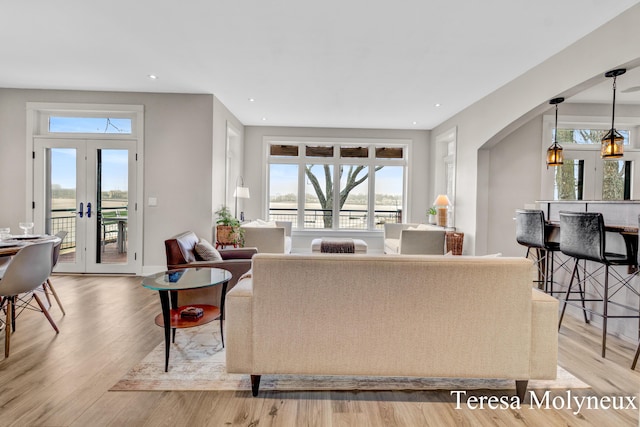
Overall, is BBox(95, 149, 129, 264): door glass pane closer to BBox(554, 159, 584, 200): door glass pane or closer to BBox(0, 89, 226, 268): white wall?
BBox(0, 89, 226, 268): white wall

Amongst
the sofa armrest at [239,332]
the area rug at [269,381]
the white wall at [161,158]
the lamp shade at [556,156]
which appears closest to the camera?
the sofa armrest at [239,332]

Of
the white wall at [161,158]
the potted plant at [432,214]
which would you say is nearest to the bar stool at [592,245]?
the potted plant at [432,214]

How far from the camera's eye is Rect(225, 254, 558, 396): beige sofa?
1854 millimetres

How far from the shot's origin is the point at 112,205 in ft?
16.2

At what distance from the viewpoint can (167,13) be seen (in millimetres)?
2775

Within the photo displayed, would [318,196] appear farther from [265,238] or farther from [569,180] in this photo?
[569,180]

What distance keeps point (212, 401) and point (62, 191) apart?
464cm

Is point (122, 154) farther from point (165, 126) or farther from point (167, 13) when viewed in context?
point (167, 13)

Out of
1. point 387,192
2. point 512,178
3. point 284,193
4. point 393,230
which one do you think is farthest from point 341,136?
point 512,178

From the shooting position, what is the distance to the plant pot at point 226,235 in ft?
15.8

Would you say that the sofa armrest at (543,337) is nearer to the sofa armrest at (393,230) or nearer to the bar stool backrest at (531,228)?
the bar stool backrest at (531,228)

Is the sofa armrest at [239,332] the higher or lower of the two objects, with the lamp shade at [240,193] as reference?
lower

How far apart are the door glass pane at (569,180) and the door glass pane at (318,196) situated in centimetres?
411

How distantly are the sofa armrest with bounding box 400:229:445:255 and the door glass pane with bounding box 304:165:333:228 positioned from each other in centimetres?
259
